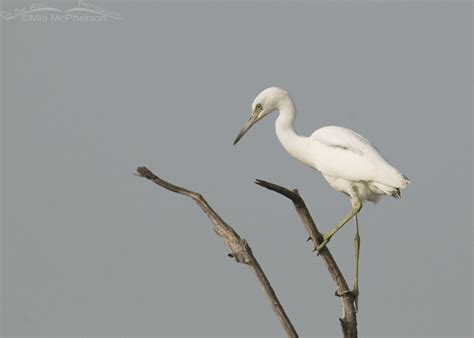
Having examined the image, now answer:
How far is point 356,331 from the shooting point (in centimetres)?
1032

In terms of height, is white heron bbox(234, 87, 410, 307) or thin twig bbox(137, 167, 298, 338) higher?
white heron bbox(234, 87, 410, 307)

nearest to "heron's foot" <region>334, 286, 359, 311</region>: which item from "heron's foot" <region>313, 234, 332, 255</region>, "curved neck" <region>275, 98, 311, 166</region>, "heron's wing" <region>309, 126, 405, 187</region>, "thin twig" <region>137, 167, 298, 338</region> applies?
"heron's foot" <region>313, 234, 332, 255</region>

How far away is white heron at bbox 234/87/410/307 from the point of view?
10695 millimetres

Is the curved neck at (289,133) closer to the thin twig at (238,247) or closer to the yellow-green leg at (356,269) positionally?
the yellow-green leg at (356,269)

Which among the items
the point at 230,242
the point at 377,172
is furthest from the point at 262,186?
the point at 377,172

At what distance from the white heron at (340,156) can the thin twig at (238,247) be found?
1.16 m

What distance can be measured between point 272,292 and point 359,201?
1.98m

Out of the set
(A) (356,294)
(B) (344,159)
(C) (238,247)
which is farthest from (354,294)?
(C) (238,247)

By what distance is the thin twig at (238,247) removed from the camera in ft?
31.8

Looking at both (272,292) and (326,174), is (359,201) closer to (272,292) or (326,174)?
(326,174)

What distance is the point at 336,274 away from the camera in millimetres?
10281

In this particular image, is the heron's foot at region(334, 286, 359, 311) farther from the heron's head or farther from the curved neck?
the heron's head

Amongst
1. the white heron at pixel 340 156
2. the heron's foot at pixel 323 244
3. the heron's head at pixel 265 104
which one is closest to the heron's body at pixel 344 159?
the white heron at pixel 340 156

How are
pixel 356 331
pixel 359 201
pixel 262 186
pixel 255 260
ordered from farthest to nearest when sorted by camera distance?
pixel 359 201, pixel 356 331, pixel 255 260, pixel 262 186
